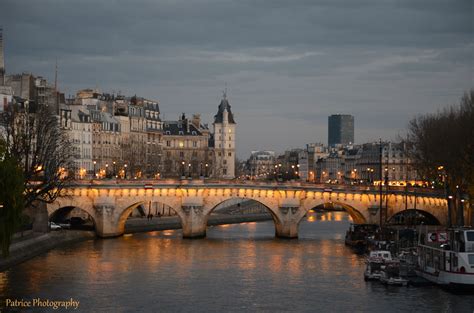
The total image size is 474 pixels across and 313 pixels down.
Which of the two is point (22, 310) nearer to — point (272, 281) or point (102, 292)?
point (102, 292)

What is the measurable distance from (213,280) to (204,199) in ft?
117

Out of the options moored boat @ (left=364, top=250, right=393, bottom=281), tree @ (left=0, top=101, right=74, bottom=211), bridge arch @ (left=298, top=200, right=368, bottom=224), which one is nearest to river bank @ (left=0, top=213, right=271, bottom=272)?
tree @ (left=0, top=101, right=74, bottom=211)

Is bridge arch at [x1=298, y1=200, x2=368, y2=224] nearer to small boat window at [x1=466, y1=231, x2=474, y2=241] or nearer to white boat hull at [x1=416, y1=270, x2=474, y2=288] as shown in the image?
white boat hull at [x1=416, y1=270, x2=474, y2=288]

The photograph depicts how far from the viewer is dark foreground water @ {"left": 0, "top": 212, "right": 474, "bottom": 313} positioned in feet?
219

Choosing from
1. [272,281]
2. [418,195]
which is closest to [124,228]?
[418,195]

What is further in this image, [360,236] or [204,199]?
[204,199]

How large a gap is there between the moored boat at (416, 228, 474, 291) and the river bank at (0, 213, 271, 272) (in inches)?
995

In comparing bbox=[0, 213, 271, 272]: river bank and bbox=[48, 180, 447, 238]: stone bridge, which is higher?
bbox=[48, 180, 447, 238]: stone bridge

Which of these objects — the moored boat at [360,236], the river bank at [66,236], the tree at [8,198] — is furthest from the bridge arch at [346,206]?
the tree at [8,198]

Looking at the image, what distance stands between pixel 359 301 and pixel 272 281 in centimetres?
937

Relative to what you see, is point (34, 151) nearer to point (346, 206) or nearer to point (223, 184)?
point (223, 184)

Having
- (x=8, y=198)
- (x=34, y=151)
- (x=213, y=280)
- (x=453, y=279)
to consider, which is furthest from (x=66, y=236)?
(x=453, y=279)

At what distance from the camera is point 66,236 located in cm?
10262

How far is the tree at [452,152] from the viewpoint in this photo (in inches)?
3900
